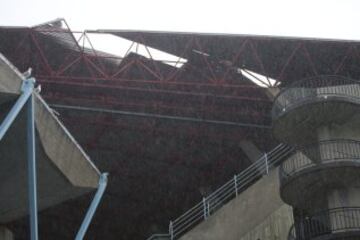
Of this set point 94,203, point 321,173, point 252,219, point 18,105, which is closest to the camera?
point 18,105

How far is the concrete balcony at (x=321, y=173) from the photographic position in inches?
815

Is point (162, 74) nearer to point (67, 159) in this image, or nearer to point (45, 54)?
point (45, 54)

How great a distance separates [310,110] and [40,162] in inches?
501

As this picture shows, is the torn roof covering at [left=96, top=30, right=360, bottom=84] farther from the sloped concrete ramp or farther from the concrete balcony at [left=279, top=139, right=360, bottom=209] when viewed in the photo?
the sloped concrete ramp

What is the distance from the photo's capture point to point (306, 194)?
2202 centimetres

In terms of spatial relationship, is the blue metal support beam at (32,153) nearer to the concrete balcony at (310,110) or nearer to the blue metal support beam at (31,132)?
the blue metal support beam at (31,132)

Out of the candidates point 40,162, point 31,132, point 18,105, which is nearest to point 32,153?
point 31,132

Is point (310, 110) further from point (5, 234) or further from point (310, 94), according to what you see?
point (5, 234)

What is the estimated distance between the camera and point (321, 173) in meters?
20.8

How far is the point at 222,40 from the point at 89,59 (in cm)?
692

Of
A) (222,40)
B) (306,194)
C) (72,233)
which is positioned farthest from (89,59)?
(72,233)

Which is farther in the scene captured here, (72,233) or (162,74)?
(72,233)

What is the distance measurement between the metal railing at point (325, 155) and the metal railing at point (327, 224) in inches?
Answer: 71.3

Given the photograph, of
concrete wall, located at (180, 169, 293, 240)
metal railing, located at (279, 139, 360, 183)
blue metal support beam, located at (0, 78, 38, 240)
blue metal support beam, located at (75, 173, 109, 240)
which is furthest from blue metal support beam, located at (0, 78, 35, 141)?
metal railing, located at (279, 139, 360, 183)
